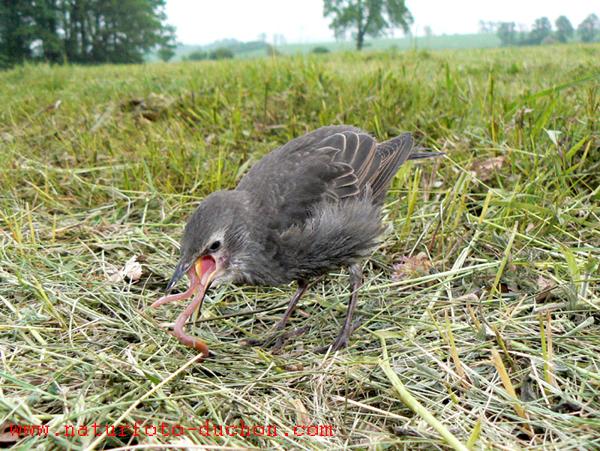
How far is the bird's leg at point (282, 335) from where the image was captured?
2.67m

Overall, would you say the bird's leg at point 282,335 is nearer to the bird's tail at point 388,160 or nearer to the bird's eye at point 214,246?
the bird's eye at point 214,246

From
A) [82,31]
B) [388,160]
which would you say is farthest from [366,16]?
[388,160]

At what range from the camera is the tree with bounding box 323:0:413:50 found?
31652mm

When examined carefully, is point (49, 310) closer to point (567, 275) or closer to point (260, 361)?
point (260, 361)

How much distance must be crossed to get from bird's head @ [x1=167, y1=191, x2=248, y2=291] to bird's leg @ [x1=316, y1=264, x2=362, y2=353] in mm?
640

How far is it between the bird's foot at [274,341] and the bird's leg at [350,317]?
20 cm

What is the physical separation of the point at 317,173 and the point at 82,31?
1990cm

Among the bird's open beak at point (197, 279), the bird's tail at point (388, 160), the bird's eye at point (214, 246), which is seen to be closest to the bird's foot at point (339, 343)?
the bird's open beak at point (197, 279)

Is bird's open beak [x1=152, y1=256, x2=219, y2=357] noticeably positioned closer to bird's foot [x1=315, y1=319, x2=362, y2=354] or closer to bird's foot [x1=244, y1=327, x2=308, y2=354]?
bird's foot [x1=244, y1=327, x2=308, y2=354]

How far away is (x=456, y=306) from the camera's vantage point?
2.71 meters

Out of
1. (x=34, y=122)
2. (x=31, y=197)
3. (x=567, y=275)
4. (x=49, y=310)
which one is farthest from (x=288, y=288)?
(x=34, y=122)

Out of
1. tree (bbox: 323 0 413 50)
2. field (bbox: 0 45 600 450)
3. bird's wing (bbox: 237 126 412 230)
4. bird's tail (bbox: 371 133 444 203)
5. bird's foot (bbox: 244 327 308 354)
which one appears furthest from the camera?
tree (bbox: 323 0 413 50)

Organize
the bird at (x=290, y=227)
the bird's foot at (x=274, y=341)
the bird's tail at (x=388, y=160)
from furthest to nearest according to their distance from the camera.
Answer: the bird's tail at (x=388, y=160) → the bird's foot at (x=274, y=341) → the bird at (x=290, y=227)

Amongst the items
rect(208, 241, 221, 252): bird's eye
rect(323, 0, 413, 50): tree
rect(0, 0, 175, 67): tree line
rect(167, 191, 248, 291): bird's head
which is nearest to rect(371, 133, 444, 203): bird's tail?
rect(167, 191, 248, 291): bird's head
